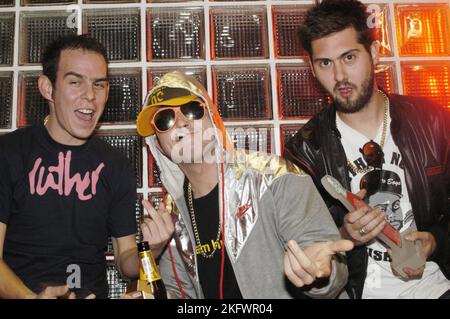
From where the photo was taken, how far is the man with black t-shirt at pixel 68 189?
206cm

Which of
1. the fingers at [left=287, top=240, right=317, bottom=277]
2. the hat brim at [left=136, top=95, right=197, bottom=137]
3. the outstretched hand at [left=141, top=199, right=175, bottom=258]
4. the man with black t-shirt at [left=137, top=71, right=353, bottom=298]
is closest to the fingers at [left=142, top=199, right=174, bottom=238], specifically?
the outstretched hand at [left=141, top=199, right=175, bottom=258]

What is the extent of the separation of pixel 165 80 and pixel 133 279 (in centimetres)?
94

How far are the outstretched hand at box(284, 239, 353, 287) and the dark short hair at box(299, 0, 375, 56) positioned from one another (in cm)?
127

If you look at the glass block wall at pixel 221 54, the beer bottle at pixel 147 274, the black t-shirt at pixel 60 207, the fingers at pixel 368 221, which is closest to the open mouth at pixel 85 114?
the black t-shirt at pixel 60 207

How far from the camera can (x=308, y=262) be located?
4.21ft

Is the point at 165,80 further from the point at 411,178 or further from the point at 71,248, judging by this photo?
the point at 411,178

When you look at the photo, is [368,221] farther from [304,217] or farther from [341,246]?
[341,246]

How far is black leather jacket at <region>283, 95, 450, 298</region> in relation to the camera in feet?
6.72

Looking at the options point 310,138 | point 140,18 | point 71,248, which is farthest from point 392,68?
point 71,248

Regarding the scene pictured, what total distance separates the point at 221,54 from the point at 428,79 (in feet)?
4.09

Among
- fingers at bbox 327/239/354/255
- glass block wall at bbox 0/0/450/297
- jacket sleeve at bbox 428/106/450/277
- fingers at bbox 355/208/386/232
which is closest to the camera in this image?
fingers at bbox 327/239/354/255

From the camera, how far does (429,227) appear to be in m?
2.06

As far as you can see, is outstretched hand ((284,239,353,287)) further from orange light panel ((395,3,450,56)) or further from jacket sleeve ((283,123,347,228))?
orange light panel ((395,3,450,56))
